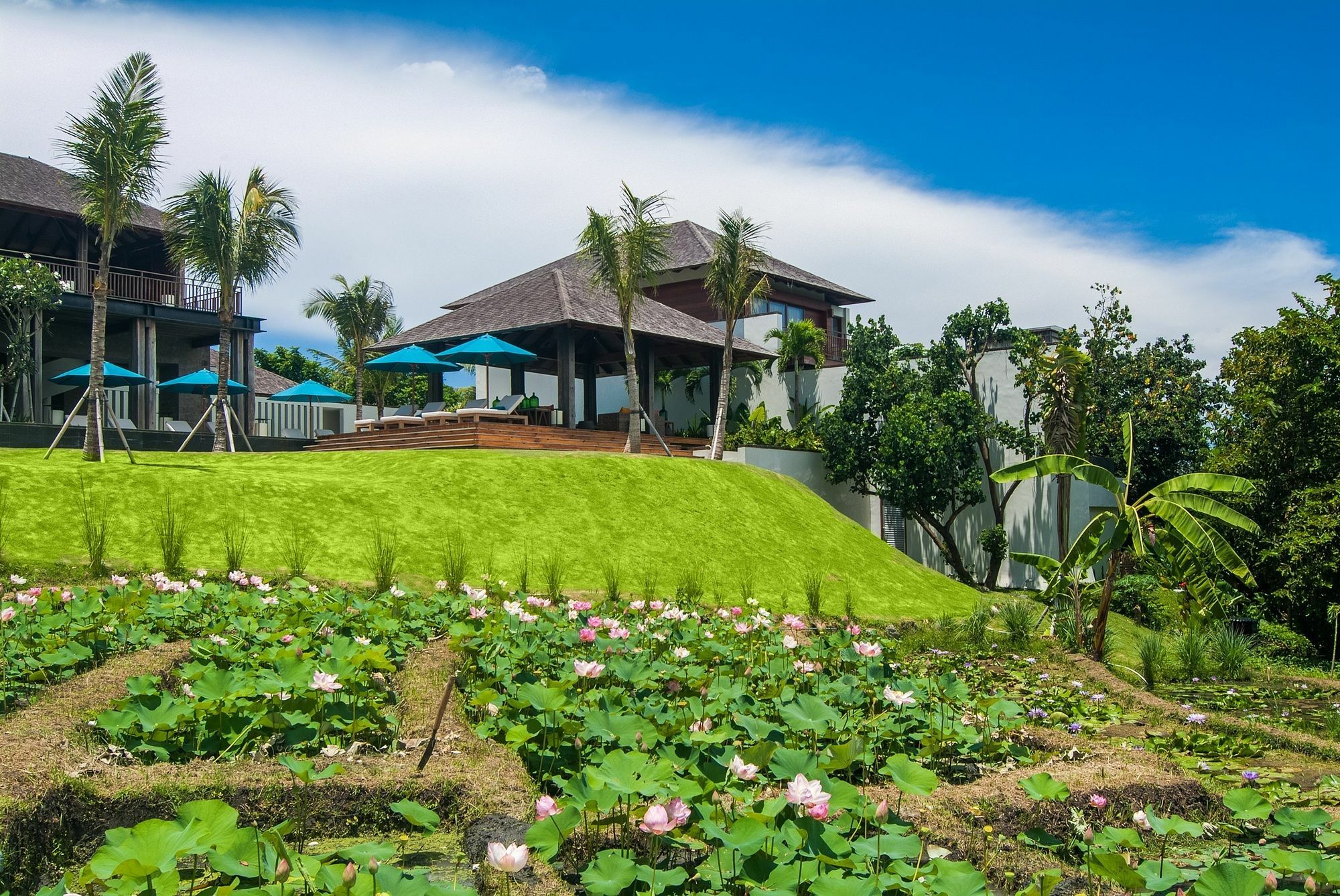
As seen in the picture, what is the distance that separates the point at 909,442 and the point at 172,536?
1887 cm

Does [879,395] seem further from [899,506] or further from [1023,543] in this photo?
[1023,543]

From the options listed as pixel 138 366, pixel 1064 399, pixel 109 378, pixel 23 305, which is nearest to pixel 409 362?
pixel 109 378

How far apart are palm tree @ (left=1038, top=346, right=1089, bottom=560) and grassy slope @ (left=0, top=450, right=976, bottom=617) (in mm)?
7150

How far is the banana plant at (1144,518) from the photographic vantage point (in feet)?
38.3

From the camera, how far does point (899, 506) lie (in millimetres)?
26594

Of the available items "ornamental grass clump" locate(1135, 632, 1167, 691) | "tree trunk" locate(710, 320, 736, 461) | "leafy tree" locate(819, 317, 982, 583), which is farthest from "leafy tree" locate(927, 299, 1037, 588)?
"ornamental grass clump" locate(1135, 632, 1167, 691)

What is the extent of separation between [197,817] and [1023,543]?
88.5ft

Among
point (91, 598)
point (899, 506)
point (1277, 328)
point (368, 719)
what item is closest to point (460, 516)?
point (91, 598)

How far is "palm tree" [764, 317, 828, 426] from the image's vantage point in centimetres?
2956

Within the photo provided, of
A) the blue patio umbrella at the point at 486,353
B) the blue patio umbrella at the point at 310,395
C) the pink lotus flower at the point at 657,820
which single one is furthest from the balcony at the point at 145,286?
the pink lotus flower at the point at 657,820

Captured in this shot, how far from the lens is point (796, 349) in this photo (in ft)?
97.2

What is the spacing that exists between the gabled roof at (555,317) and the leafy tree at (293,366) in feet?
104

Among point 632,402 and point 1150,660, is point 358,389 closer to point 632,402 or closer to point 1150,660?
point 632,402

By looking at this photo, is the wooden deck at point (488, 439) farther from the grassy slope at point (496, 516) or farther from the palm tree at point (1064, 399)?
the palm tree at point (1064, 399)
